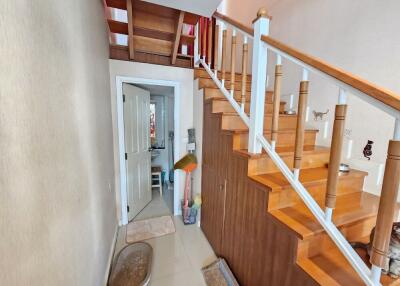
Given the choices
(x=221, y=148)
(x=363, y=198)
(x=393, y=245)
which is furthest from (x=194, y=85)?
(x=393, y=245)

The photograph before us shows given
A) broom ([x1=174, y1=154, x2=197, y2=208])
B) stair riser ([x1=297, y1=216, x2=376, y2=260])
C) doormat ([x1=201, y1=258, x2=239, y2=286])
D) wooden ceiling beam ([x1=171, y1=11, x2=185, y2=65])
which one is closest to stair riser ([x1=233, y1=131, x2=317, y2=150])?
stair riser ([x1=297, y1=216, x2=376, y2=260])

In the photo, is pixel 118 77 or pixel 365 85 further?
pixel 118 77

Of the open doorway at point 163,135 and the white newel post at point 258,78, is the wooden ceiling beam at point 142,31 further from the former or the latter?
the open doorway at point 163,135

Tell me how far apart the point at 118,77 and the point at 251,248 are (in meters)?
2.44

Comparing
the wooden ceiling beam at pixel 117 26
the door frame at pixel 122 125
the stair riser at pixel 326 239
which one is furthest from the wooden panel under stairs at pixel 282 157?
the wooden ceiling beam at pixel 117 26

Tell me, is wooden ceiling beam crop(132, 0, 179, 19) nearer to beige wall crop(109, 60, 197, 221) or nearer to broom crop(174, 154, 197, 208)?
beige wall crop(109, 60, 197, 221)

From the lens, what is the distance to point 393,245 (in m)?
0.93

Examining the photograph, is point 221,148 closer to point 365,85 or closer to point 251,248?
point 251,248

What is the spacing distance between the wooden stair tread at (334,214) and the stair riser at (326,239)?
4 cm

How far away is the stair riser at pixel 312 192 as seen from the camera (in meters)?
1.31

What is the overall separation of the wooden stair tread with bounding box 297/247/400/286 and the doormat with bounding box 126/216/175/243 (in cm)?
183

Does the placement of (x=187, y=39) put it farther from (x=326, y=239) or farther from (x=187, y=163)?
(x=326, y=239)

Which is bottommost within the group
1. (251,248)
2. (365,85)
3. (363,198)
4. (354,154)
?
(251,248)

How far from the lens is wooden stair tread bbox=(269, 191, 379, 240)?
3.60 feet
